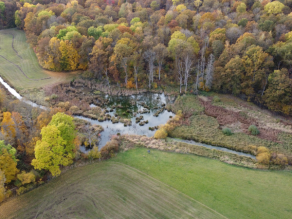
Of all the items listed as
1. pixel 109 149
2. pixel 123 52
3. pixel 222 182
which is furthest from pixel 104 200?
pixel 123 52

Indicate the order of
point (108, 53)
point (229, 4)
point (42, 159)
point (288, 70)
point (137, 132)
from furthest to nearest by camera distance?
point (229, 4)
point (108, 53)
point (288, 70)
point (137, 132)
point (42, 159)

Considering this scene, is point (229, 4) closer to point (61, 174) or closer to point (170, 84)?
point (170, 84)

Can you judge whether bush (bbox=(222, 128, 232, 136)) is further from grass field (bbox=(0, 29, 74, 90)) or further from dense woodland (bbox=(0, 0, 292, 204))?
grass field (bbox=(0, 29, 74, 90))

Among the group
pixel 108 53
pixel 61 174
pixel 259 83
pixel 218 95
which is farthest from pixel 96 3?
pixel 61 174

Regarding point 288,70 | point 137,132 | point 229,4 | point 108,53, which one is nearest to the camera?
point 137,132

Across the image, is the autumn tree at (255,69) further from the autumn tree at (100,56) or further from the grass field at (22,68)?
the grass field at (22,68)

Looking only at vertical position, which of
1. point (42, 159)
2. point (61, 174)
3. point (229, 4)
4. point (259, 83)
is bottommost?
point (61, 174)

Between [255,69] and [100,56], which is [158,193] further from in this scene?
[100,56]
